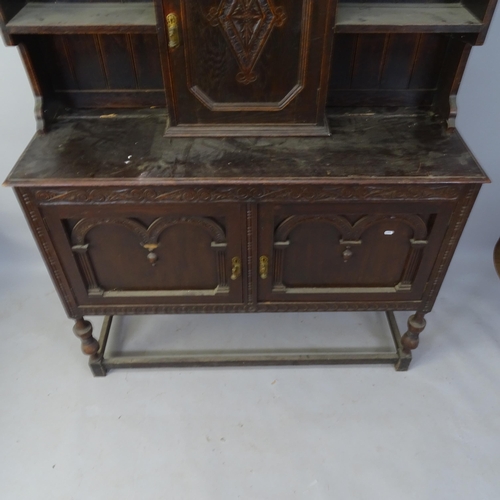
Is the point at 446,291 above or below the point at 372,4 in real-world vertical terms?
below

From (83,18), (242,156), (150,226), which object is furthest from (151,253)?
(83,18)

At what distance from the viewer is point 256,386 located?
1772mm

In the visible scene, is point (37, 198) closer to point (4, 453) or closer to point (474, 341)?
→ point (4, 453)

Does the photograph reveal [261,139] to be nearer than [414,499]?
Yes

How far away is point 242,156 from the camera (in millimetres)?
1311

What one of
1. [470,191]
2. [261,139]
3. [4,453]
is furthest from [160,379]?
[470,191]

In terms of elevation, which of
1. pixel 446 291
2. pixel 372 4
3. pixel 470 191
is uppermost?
pixel 372 4

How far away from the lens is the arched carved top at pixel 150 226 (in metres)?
1.32

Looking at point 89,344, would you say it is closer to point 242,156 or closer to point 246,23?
point 242,156

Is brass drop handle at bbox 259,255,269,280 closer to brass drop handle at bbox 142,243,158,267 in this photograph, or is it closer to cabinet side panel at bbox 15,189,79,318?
brass drop handle at bbox 142,243,158,267

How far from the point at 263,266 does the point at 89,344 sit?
0.73 m

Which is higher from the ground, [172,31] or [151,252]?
[172,31]

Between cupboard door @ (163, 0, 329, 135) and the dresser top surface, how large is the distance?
0.08 metres

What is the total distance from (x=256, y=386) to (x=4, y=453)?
88 centimetres
